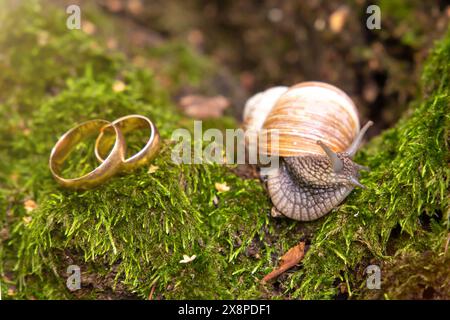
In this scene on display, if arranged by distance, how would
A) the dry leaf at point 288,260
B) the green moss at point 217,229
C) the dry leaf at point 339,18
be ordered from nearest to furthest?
the green moss at point 217,229, the dry leaf at point 288,260, the dry leaf at point 339,18

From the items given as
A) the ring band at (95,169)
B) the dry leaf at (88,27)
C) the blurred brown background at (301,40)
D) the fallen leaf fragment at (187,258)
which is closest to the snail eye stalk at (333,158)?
the fallen leaf fragment at (187,258)

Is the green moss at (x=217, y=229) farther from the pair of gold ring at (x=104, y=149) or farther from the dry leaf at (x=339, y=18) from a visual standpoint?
the dry leaf at (x=339, y=18)

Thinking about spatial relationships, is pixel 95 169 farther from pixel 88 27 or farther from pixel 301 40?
pixel 301 40

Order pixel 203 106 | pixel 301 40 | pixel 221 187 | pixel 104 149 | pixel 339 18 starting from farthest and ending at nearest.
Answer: pixel 301 40 < pixel 339 18 < pixel 203 106 < pixel 104 149 < pixel 221 187

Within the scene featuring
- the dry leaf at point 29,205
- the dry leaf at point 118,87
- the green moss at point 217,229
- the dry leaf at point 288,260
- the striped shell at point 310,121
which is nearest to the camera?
the green moss at point 217,229

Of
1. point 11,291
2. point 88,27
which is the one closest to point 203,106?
point 88,27

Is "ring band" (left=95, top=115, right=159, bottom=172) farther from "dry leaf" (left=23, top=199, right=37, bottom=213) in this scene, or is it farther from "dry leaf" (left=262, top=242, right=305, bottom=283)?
"dry leaf" (left=262, top=242, right=305, bottom=283)
